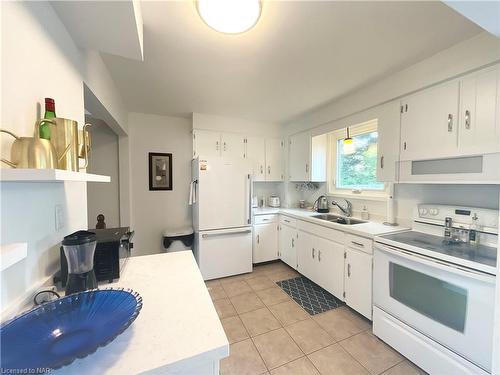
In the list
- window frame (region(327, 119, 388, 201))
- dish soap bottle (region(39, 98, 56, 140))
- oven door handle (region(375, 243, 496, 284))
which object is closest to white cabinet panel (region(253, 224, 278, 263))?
window frame (region(327, 119, 388, 201))

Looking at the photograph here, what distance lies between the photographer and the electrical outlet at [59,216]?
947mm

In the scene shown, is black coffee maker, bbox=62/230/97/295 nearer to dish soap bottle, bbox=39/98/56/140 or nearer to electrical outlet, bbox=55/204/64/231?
electrical outlet, bbox=55/204/64/231

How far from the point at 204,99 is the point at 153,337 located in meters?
2.45

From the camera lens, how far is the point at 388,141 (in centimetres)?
197

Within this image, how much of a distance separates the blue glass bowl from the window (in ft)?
8.28

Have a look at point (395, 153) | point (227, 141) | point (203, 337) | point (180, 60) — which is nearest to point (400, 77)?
point (395, 153)

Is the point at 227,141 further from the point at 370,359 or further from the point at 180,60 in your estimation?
the point at 370,359

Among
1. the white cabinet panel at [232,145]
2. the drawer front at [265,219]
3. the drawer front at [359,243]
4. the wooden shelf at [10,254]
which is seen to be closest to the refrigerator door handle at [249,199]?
the drawer front at [265,219]

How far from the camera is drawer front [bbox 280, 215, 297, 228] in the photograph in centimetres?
291

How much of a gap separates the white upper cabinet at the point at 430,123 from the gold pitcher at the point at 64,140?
231 centimetres

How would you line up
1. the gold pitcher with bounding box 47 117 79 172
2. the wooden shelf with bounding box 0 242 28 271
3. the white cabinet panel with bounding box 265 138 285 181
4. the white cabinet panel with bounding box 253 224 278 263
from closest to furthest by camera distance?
the wooden shelf with bounding box 0 242 28 271
the gold pitcher with bounding box 47 117 79 172
the white cabinet panel with bounding box 253 224 278 263
the white cabinet panel with bounding box 265 138 285 181

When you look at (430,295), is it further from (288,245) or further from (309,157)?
(309,157)

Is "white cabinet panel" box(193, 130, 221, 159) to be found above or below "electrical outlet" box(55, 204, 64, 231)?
above

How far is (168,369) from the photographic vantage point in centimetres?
55
